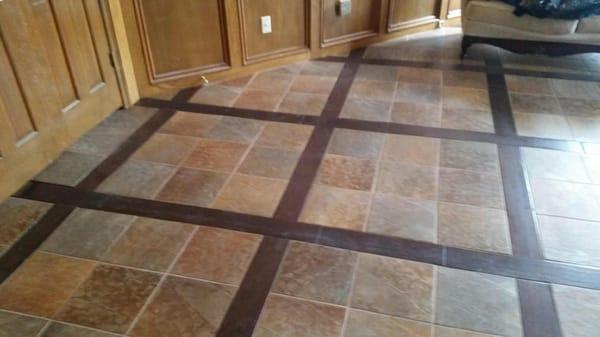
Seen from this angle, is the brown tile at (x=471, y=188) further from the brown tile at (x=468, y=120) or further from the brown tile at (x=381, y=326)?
the brown tile at (x=381, y=326)

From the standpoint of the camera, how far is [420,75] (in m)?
3.36

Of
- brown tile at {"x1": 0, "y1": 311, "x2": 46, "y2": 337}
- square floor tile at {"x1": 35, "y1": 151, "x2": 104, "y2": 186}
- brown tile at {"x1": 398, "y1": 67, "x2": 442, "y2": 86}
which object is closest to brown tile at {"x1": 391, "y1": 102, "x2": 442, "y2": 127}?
brown tile at {"x1": 398, "y1": 67, "x2": 442, "y2": 86}

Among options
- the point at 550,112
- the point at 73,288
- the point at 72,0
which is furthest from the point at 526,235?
the point at 72,0

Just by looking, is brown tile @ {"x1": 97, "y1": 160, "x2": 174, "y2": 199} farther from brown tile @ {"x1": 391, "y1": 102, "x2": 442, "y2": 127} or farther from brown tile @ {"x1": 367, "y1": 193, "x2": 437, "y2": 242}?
brown tile @ {"x1": 391, "y1": 102, "x2": 442, "y2": 127}

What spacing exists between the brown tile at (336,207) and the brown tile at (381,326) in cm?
45

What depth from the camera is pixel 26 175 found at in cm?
230

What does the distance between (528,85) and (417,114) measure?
902 millimetres

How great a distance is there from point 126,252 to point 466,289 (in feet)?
4.23

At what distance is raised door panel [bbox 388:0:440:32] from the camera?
3.84m

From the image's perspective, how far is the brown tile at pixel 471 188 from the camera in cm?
215

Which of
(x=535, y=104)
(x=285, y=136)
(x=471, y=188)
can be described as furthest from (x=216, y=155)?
(x=535, y=104)

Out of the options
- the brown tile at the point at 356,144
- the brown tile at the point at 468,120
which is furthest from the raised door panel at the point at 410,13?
the brown tile at the point at 356,144

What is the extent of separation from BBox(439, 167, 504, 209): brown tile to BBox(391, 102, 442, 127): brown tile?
0.50 meters

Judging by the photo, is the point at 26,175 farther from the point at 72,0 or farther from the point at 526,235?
the point at 526,235
